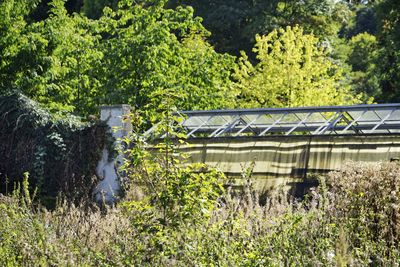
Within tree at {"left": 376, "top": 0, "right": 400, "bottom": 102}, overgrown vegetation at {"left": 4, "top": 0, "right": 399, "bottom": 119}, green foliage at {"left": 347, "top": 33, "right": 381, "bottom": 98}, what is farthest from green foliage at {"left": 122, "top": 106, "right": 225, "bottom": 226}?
green foliage at {"left": 347, "top": 33, "right": 381, "bottom": 98}

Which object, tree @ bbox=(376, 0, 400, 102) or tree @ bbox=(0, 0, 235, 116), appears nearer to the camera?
tree @ bbox=(0, 0, 235, 116)

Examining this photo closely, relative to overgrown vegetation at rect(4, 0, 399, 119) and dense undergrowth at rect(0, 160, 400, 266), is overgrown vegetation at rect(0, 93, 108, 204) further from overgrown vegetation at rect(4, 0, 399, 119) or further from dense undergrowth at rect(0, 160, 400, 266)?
dense undergrowth at rect(0, 160, 400, 266)

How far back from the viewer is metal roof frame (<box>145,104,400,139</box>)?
17391 mm

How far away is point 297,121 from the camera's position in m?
18.7

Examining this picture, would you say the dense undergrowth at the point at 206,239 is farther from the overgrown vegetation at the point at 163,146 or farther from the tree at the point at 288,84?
the tree at the point at 288,84

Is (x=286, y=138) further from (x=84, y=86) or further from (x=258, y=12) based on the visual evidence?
(x=258, y=12)

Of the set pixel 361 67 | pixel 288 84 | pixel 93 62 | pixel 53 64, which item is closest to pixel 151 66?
pixel 93 62

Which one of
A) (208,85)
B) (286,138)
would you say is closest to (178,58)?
(208,85)

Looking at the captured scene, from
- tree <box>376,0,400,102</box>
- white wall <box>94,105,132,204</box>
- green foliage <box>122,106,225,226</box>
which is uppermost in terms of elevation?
tree <box>376,0,400,102</box>

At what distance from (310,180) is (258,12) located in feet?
71.5

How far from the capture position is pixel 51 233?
8.80m

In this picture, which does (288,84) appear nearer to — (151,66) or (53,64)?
(151,66)

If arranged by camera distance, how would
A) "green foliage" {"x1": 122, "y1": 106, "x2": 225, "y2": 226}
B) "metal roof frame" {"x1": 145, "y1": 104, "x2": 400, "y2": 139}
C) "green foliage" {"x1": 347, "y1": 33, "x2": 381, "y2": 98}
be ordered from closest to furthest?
"green foliage" {"x1": 122, "y1": 106, "x2": 225, "y2": 226} → "metal roof frame" {"x1": 145, "y1": 104, "x2": 400, "y2": 139} → "green foliage" {"x1": 347, "y1": 33, "x2": 381, "y2": 98}

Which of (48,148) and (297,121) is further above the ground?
(297,121)
